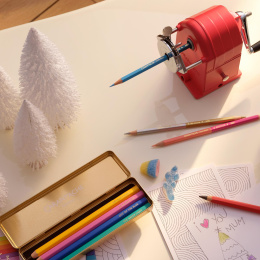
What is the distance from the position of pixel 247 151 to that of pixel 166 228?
216 mm

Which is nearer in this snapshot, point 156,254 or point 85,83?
point 156,254

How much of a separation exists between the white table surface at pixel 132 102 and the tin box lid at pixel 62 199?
0.12ft

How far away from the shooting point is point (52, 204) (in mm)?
678

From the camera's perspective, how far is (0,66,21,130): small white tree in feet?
2.35

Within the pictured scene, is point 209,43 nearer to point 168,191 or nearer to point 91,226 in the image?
point 168,191

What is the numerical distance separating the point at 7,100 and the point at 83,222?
0.28m

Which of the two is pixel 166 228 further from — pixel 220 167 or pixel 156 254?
pixel 220 167

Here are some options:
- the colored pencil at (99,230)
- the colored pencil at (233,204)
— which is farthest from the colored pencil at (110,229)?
the colored pencil at (233,204)

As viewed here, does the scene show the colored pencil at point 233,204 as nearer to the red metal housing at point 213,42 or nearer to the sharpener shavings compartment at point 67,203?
the sharpener shavings compartment at point 67,203

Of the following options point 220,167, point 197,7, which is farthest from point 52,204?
point 197,7

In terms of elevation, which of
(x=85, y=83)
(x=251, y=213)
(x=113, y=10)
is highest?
(x=113, y=10)

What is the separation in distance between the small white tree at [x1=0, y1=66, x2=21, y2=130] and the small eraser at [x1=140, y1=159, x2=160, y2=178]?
0.93 feet

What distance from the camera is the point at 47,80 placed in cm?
70

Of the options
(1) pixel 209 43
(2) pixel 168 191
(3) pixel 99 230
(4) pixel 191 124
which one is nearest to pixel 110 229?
(3) pixel 99 230
